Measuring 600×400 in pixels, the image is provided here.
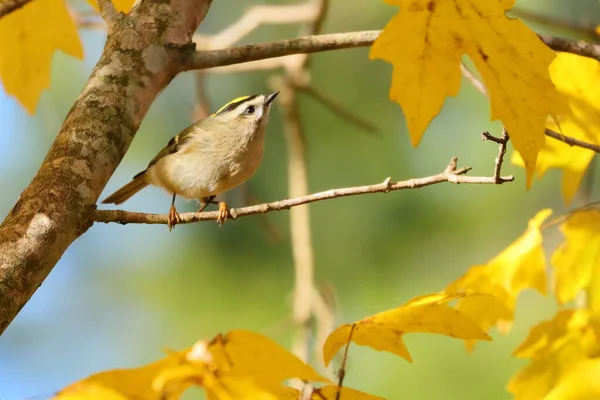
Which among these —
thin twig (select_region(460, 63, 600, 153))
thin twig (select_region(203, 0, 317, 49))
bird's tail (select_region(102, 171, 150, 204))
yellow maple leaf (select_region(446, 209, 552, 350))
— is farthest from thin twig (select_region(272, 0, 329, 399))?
thin twig (select_region(460, 63, 600, 153))

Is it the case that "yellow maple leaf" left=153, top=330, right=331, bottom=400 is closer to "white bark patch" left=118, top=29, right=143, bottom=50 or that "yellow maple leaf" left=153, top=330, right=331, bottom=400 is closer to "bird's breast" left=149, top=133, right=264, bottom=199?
"white bark patch" left=118, top=29, right=143, bottom=50

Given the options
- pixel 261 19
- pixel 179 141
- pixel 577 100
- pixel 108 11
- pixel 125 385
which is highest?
pixel 261 19

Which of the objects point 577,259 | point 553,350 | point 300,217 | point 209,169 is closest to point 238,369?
point 553,350

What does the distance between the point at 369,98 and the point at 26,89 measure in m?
2.65

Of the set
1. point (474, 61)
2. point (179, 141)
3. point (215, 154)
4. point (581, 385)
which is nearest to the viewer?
point (474, 61)

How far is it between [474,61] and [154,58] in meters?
0.40

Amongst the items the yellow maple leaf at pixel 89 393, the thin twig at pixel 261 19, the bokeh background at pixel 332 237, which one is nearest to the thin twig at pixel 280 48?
the yellow maple leaf at pixel 89 393

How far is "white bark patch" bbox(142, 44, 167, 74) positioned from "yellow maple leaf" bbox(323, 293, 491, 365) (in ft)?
1.31

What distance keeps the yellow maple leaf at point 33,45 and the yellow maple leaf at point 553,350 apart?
89cm

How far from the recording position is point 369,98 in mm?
3670

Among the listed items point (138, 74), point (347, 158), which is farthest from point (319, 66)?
point (138, 74)

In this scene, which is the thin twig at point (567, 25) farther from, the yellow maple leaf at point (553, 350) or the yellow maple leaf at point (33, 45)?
the yellow maple leaf at point (33, 45)

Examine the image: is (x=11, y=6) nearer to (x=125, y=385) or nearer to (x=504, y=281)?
(x=125, y=385)

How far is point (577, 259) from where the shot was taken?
1209 mm
